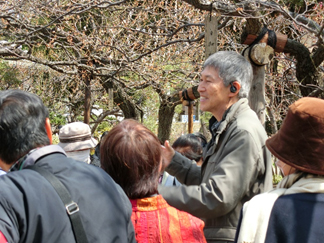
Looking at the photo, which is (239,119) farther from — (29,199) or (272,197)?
(29,199)

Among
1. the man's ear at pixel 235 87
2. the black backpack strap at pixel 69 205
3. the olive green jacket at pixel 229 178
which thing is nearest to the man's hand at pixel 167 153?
the olive green jacket at pixel 229 178

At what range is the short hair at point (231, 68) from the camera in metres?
2.44

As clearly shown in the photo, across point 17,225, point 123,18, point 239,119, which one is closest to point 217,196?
point 239,119

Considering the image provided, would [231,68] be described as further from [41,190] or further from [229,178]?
[41,190]

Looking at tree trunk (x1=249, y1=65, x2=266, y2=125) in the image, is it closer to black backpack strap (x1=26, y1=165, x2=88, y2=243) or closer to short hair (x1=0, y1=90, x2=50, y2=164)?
short hair (x1=0, y1=90, x2=50, y2=164)

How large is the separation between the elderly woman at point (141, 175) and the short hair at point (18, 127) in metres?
0.34

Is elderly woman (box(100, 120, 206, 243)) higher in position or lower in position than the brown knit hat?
lower

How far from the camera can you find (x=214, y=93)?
2.44m

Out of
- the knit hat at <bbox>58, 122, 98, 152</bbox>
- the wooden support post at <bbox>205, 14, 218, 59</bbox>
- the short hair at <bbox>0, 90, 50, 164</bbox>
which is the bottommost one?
the knit hat at <bbox>58, 122, 98, 152</bbox>

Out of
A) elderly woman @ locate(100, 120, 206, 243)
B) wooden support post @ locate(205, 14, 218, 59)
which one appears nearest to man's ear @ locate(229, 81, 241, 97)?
elderly woman @ locate(100, 120, 206, 243)

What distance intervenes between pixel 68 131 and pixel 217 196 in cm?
194

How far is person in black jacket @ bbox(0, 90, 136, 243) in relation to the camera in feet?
4.00

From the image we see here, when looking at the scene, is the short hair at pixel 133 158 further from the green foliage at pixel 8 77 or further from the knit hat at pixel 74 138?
the green foliage at pixel 8 77

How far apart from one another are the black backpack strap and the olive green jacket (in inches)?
31.2
